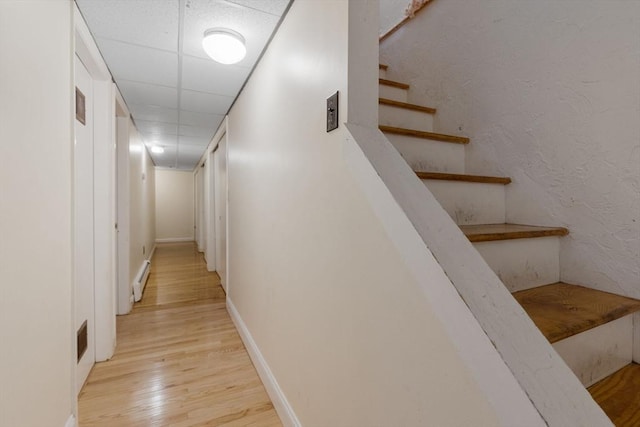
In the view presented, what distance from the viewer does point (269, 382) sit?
1.72 meters

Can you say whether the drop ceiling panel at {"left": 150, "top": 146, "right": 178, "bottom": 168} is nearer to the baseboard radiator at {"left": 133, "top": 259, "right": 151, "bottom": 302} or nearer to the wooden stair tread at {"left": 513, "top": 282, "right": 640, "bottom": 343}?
the baseboard radiator at {"left": 133, "top": 259, "right": 151, "bottom": 302}

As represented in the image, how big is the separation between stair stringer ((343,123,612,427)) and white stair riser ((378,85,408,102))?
1.27m

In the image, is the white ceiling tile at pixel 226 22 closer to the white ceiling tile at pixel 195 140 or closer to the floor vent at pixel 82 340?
the floor vent at pixel 82 340

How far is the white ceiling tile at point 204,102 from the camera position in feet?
8.33

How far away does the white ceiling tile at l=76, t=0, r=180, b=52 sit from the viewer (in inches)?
55.3

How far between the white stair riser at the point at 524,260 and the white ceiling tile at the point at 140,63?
2168 mm

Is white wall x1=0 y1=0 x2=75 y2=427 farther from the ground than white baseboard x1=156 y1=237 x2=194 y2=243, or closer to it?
farther from the ground

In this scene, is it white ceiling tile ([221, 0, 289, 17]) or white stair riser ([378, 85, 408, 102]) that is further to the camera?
white stair riser ([378, 85, 408, 102])

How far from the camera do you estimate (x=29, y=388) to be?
958mm

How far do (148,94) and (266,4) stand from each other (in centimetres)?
173

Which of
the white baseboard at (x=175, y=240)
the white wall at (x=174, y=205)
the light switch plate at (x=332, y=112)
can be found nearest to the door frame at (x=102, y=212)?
the light switch plate at (x=332, y=112)

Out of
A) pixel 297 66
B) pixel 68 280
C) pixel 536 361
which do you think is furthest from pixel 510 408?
pixel 68 280

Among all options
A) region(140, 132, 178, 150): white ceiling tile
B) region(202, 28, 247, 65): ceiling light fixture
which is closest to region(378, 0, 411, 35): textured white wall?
region(202, 28, 247, 65): ceiling light fixture

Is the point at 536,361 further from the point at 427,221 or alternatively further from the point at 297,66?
the point at 297,66
